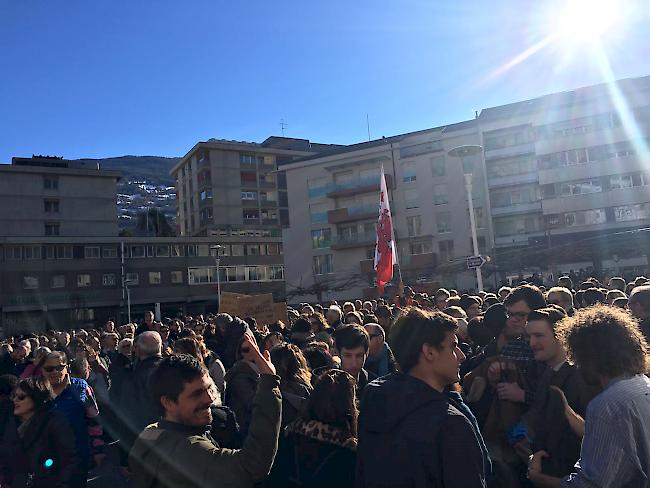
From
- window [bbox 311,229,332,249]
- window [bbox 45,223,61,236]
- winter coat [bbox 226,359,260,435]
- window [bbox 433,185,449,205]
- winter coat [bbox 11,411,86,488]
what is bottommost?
winter coat [bbox 11,411,86,488]

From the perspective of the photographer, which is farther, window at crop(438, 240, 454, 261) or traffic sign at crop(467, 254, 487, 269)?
window at crop(438, 240, 454, 261)

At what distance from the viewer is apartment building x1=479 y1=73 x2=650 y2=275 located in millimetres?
43375

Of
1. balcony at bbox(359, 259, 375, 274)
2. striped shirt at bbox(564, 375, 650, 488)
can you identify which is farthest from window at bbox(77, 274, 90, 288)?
striped shirt at bbox(564, 375, 650, 488)

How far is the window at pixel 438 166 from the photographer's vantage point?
50.1 m

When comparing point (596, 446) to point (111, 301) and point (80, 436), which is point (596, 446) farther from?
point (111, 301)

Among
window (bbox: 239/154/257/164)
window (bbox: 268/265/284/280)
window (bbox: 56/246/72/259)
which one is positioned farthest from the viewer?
window (bbox: 239/154/257/164)

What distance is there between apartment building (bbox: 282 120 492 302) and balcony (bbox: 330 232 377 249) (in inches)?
3.5

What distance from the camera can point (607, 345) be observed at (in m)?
2.46

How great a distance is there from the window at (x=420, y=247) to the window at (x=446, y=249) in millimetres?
986

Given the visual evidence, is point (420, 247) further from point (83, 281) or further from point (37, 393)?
point (37, 393)

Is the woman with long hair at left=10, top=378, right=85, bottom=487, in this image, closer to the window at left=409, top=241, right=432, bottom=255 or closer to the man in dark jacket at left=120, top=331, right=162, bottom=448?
the man in dark jacket at left=120, top=331, right=162, bottom=448

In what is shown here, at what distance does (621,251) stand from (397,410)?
26890 millimetres

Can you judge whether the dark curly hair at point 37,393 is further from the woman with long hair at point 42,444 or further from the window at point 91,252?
the window at point 91,252

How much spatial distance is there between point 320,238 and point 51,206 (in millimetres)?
28738
